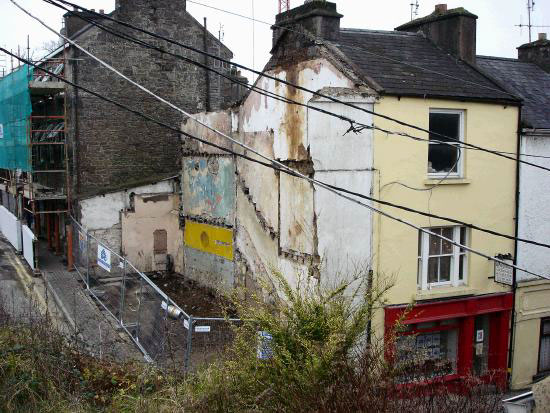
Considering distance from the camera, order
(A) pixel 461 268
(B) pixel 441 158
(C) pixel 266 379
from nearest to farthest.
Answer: (C) pixel 266 379 → (B) pixel 441 158 → (A) pixel 461 268

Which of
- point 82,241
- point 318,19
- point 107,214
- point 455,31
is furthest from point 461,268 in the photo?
point 82,241

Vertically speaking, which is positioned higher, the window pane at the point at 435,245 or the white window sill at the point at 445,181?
the white window sill at the point at 445,181

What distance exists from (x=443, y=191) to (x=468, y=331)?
11.7 ft

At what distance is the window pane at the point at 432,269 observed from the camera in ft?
45.9

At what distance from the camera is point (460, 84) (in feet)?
46.7

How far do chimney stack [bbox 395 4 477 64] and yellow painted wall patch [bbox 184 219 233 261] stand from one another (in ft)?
27.2

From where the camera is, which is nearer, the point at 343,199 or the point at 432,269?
the point at 343,199

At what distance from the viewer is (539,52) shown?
1869 cm

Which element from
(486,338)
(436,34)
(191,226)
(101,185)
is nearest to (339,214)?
(486,338)

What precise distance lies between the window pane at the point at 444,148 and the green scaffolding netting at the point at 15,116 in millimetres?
12906

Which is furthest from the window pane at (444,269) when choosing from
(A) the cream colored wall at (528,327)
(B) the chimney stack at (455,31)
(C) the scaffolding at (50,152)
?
(C) the scaffolding at (50,152)

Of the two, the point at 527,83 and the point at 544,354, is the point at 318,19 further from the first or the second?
the point at 544,354

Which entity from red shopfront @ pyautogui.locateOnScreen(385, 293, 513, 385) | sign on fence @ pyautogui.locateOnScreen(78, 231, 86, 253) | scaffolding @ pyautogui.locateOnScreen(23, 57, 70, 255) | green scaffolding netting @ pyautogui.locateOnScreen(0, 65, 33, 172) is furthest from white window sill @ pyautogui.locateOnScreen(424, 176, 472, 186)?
green scaffolding netting @ pyautogui.locateOnScreen(0, 65, 33, 172)

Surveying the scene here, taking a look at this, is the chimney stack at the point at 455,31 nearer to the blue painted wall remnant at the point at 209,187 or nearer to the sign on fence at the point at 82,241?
the blue painted wall remnant at the point at 209,187
